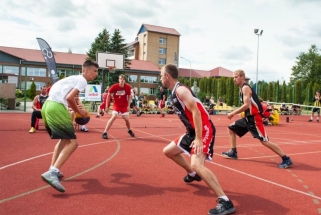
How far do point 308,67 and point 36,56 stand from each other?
69276mm

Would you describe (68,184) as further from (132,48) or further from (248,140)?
(132,48)

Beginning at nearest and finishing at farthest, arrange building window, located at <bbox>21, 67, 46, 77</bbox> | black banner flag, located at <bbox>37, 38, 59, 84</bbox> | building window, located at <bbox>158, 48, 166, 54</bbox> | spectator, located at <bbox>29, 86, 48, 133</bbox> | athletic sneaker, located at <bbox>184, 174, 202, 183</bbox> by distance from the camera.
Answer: athletic sneaker, located at <bbox>184, 174, 202, 183</bbox>, spectator, located at <bbox>29, 86, 48, 133</bbox>, black banner flag, located at <bbox>37, 38, 59, 84</bbox>, building window, located at <bbox>21, 67, 46, 77</bbox>, building window, located at <bbox>158, 48, 166, 54</bbox>

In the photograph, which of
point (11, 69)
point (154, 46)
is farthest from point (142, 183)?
point (154, 46)

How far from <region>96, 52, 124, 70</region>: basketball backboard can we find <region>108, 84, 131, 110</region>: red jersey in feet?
61.7

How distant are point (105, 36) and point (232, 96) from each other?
2262 cm

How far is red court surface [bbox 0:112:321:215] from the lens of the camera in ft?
13.0

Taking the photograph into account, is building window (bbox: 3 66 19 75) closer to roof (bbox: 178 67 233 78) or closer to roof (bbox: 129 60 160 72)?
roof (bbox: 129 60 160 72)

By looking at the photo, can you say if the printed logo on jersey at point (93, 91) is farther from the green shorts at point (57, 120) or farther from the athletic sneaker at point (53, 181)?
the athletic sneaker at point (53, 181)

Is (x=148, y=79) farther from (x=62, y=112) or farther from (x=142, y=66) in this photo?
(x=62, y=112)

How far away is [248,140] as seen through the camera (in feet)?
34.4

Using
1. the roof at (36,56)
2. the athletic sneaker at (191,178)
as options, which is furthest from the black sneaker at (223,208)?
the roof at (36,56)

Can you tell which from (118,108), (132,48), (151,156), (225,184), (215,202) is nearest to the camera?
(215,202)

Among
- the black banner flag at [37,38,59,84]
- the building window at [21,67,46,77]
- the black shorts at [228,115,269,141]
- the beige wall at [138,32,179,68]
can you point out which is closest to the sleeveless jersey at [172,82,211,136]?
the black shorts at [228,115,269,141]

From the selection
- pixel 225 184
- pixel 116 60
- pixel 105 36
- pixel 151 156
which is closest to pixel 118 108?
pixel 151 156
